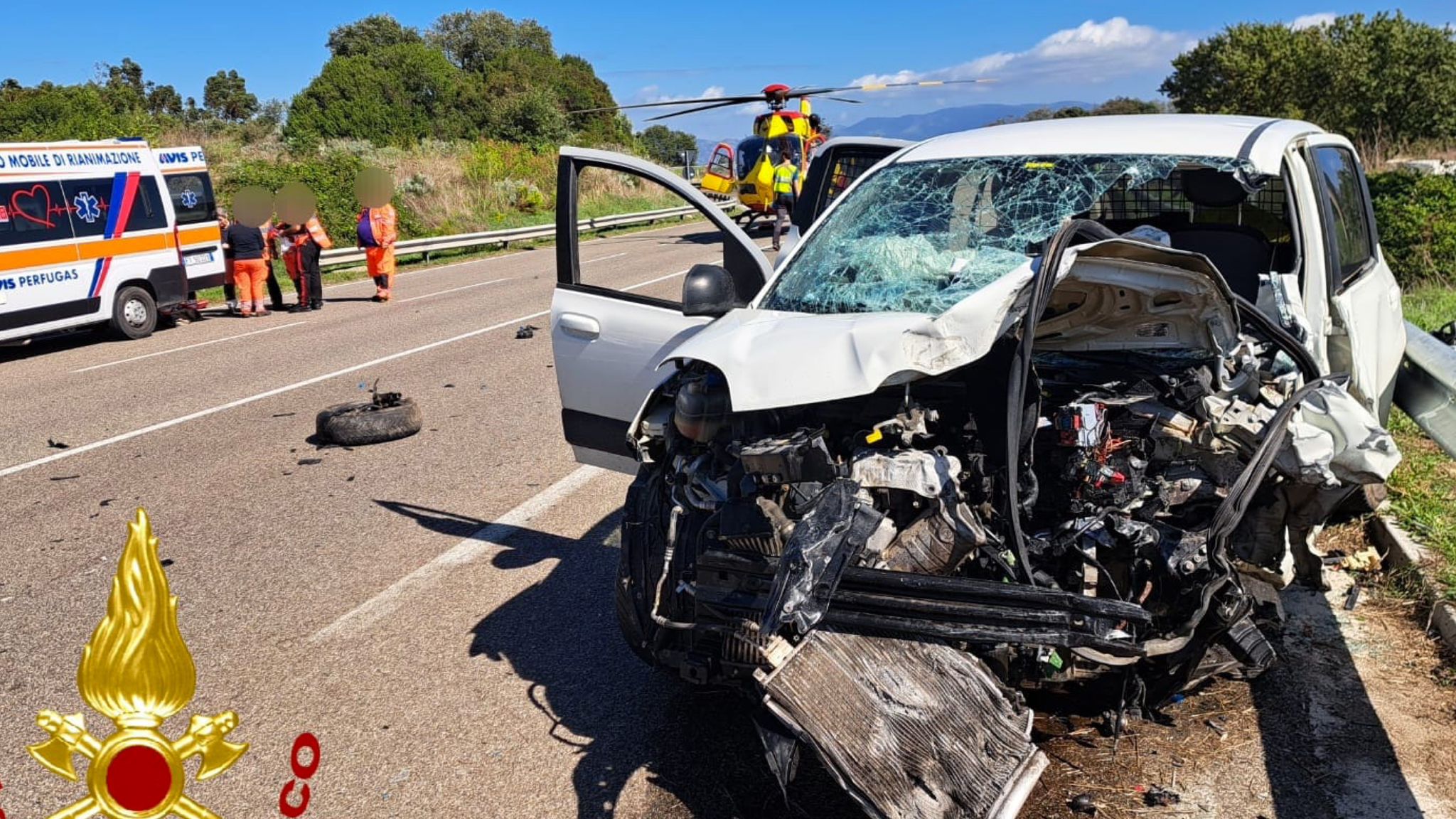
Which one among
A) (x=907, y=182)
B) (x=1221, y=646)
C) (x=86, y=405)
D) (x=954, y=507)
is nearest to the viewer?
(x=954, y=507)

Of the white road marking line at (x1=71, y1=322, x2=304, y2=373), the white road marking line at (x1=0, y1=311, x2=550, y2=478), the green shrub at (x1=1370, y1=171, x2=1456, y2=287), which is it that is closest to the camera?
the white road marking line at (x1=0, y1=311, x2=550, y2=478)

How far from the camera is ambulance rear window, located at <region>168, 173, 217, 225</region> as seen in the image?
49.3 ft

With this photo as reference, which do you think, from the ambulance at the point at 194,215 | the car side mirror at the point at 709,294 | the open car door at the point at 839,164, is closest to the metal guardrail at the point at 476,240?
the ambulance at the point at 194,215

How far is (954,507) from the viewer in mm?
3189

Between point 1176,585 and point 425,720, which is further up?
point 1176,585

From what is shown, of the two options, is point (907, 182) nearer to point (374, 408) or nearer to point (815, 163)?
point (815, 163)

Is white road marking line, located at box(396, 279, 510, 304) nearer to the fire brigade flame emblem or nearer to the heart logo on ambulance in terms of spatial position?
the heart logo on ambulance

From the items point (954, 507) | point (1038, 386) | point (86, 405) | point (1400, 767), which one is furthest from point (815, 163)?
point (86, 405)

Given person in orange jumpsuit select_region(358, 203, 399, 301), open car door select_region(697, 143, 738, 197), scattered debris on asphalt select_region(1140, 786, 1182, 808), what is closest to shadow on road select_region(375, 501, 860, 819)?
scattered debris on asphalt select_region(1140, 786, 1182, 808)

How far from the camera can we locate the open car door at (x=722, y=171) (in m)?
23.1

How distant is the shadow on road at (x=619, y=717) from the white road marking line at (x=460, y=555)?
1.14 feet

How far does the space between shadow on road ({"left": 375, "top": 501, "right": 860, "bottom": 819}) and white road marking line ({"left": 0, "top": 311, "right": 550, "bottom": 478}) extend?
4.54 metres

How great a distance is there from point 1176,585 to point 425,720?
2.61 meters

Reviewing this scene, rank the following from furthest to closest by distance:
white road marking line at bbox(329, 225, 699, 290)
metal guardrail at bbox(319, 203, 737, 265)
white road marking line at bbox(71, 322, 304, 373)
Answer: metal guardrail at bbox(319, 203, 737, 265) < white road marking line at bbox(329, 225, 699, 290) < white road marking line at bbox(71, 322, 304, 373)
